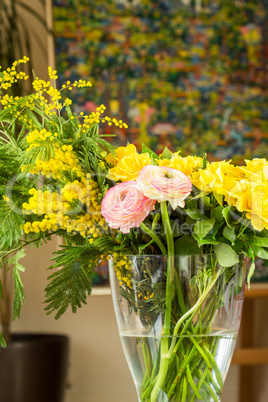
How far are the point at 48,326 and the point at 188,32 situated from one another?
4.47 feet

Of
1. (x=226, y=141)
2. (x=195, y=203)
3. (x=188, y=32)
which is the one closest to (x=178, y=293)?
(x=195, y=203)

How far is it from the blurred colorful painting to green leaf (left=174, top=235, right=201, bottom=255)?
59.9 inches

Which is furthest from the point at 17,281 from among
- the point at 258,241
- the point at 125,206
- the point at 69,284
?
the point at 258,241

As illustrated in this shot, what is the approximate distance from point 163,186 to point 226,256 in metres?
0.10

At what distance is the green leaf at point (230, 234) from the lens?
0.55 meters

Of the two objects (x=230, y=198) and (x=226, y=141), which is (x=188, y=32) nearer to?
(x=226, y=141)

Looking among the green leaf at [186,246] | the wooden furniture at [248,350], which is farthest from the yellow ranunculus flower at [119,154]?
the wooden furniture at [248,350]

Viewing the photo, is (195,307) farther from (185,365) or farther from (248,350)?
(248,350)

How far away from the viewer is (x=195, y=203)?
56 centimetres

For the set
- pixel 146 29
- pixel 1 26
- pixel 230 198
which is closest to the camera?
pixel 230 198

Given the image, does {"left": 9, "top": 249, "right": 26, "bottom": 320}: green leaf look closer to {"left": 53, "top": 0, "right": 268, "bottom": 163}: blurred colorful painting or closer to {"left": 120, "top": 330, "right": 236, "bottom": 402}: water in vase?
{"left": 120, "top": 330, "right": 236, "bottom": 402}: water in vase

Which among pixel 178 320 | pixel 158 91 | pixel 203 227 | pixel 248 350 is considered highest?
pixel 203 227

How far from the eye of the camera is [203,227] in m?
0.54

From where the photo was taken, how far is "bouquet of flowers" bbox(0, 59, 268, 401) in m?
0.54
